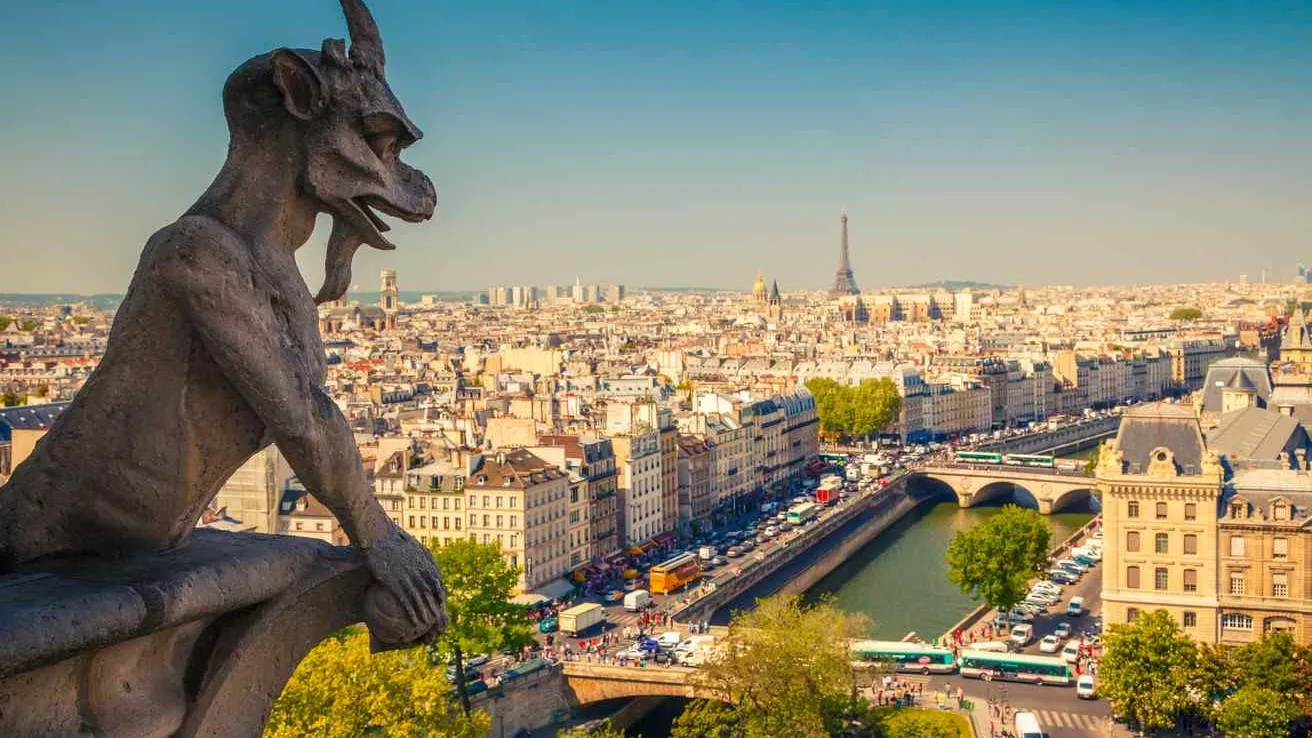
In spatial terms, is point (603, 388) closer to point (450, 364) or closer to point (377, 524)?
point (450, 364)

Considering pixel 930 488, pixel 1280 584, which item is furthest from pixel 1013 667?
pixel 930 488

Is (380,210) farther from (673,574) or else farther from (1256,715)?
(673,574)

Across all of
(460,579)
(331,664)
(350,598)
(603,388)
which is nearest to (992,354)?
(603,388)

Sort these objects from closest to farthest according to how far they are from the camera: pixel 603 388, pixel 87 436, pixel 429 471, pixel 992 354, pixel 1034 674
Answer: pixel 87 436 < pixel 1034 674 < pixel 429 471 < pixel 603 388 < pixel 992 354

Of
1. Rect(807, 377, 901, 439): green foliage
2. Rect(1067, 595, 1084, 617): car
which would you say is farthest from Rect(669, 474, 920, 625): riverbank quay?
Rect(807, 377, 901, 439): green foliage

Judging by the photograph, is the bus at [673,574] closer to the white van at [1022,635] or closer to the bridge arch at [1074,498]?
the white van at [1022,635]

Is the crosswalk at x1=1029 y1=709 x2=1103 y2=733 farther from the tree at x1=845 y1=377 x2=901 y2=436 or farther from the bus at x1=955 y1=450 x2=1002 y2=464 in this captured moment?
the tree at x1=845 y1=377 x2=901 y2=436
